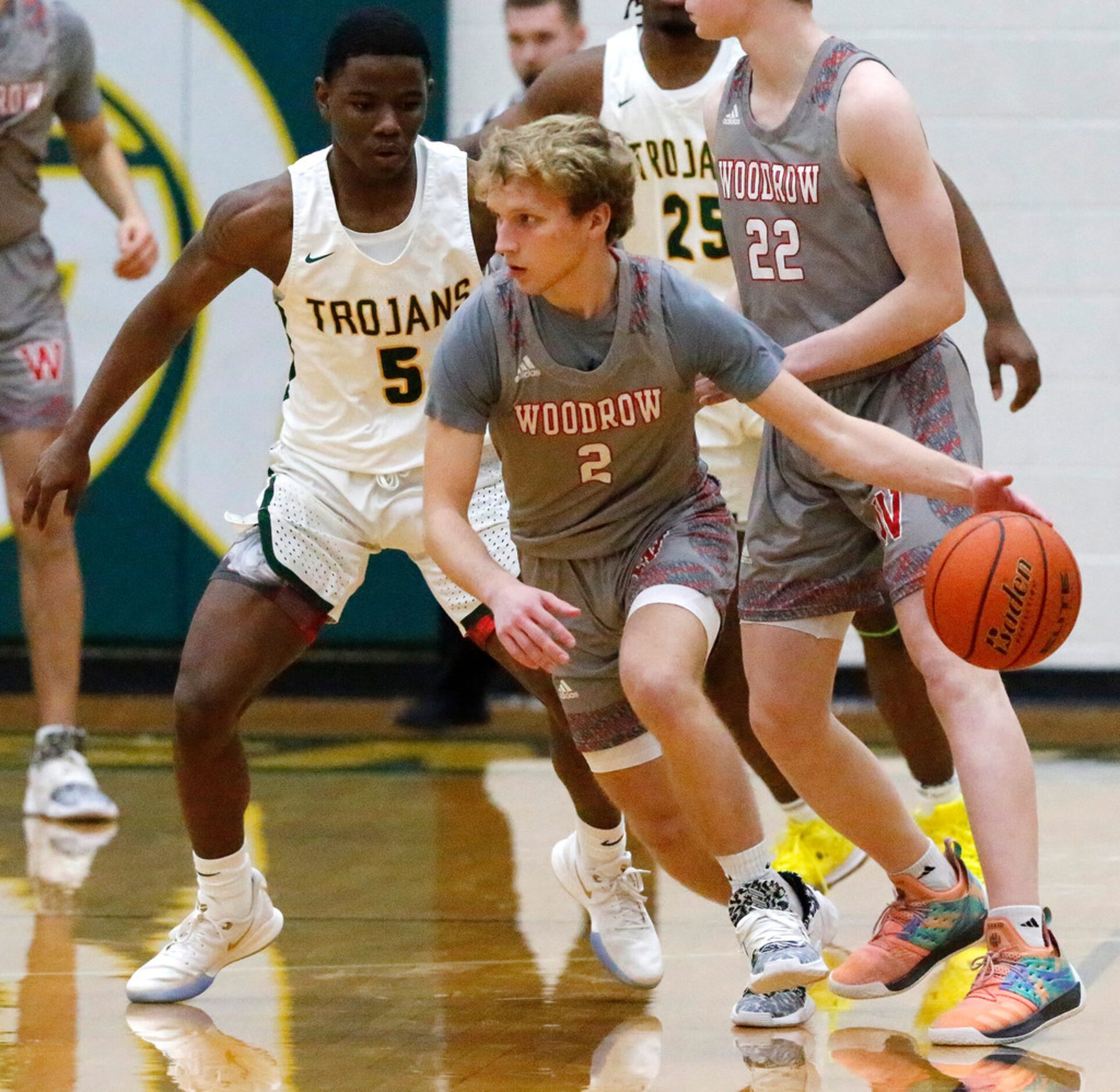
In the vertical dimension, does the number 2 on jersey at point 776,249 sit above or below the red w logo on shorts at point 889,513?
above

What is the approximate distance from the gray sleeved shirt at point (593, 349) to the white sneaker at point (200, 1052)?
1.12 meters

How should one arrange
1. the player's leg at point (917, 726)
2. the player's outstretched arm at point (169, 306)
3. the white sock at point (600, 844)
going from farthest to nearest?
the player's leg at point (917, 726), the white sock at point (600, 844), the player's outstretched arm at point (169, 306)

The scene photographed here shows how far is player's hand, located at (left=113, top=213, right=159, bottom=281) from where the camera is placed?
19.5 feet

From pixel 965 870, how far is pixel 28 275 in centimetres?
340

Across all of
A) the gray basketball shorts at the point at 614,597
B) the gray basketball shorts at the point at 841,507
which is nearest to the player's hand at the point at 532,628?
the gray basketball shorts at the point at 614,597

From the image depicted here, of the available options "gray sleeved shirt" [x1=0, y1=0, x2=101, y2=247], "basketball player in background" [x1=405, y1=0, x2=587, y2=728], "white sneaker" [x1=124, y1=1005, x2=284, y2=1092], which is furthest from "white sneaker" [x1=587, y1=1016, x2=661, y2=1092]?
"basketball player in background" [x1=405, y1=0, x2=587, y2=728]

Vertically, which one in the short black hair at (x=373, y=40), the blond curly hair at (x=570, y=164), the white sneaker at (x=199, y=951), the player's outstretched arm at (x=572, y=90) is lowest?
the white sneaker at (x=199, y=951)

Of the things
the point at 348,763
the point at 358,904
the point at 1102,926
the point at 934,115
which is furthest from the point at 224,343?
the point at 1102,926

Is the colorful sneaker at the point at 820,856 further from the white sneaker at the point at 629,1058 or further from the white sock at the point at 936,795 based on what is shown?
the white sneaker at the point at 629,1058

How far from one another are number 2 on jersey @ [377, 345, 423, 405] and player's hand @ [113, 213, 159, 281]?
71.6 inches

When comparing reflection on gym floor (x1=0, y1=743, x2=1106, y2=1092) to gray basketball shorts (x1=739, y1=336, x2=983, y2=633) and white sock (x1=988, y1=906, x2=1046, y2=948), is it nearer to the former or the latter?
white sock (x1=988, y1=906, x2=1046, y2=948)

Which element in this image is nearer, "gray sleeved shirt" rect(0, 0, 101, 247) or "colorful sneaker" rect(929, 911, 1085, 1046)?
"colorful sneaker" rect(929, 911, 1085, 1046)

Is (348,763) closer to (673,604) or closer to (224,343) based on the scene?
(224,343)

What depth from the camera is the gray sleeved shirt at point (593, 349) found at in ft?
11.9
